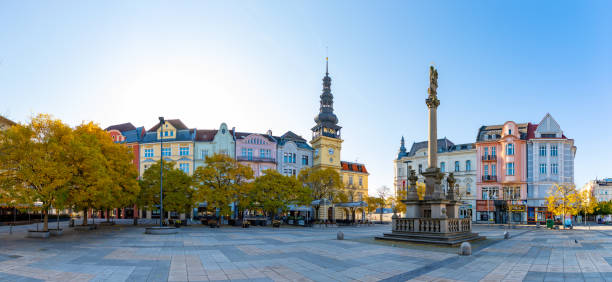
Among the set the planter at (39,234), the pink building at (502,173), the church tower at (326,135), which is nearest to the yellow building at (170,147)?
the church tower at (326,135)

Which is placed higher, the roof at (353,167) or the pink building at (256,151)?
the pink building at (256,151)

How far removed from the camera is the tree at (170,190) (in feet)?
128

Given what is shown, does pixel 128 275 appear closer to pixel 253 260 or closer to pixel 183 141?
pixel 253 260

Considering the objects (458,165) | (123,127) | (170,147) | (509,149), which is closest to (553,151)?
(509,149)

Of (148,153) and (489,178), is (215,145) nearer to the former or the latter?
(148,153)

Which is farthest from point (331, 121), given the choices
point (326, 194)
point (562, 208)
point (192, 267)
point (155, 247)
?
point (192, 267)

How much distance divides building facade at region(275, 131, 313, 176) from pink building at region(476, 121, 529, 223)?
30.8 metres

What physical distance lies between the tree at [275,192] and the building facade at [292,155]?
16749 mm

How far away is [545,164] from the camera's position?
55625 millimetres

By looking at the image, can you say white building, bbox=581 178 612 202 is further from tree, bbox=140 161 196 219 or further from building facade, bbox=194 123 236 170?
tree, bbox=140 161 196 219

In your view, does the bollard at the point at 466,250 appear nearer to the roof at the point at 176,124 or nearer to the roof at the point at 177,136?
the roof at the point at 177,136

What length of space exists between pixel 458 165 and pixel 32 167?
62009 mm

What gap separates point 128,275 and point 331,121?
56474 mm

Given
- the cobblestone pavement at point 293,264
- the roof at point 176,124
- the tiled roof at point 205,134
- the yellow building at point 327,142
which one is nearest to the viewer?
the cobblestone pavement at point 293,264
